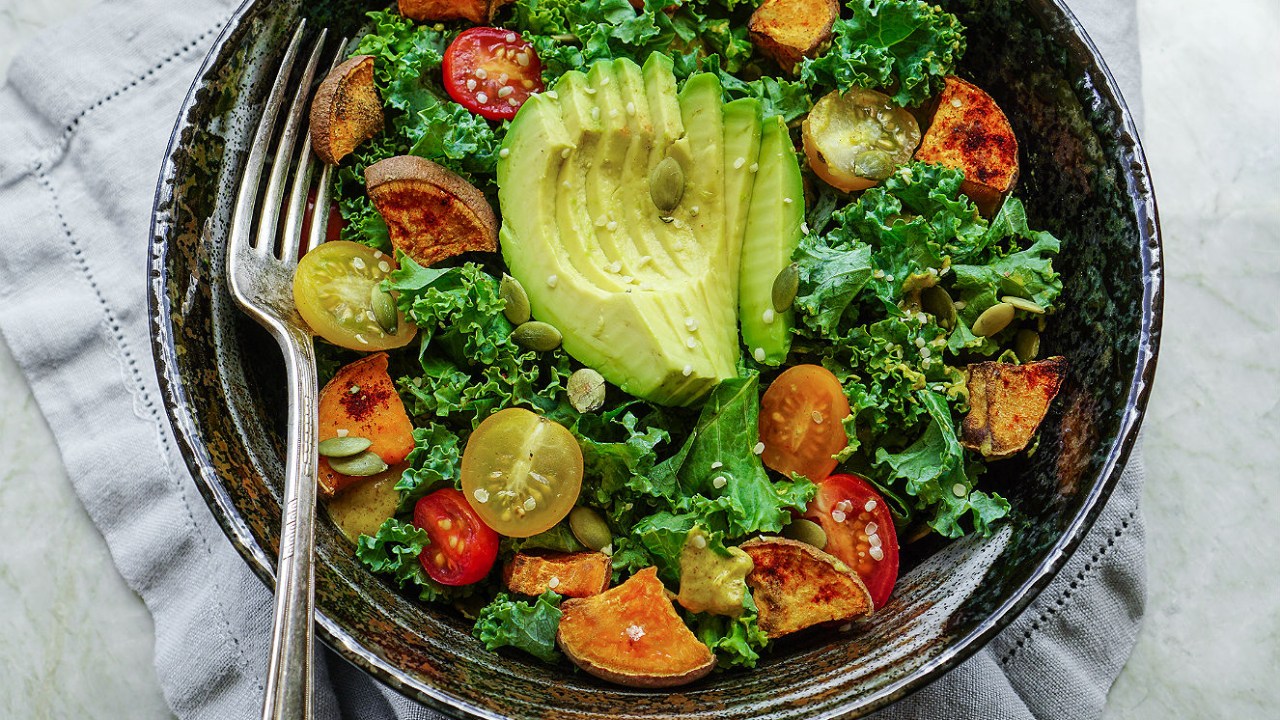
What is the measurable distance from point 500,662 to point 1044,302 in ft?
5.05

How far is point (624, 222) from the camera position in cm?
248

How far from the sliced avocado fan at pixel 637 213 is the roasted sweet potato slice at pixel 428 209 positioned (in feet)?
0.23

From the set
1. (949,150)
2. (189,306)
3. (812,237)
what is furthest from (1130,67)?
(189,306)

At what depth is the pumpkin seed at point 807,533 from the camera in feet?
7.60

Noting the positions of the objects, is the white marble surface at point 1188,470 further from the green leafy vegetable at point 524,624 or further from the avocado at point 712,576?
the avocado at point 712,576

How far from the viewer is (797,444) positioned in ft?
7.82

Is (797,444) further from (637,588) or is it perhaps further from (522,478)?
(522,478)

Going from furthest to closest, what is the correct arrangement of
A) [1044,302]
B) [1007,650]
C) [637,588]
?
[1007,650]
[1044,302]
[637,588]

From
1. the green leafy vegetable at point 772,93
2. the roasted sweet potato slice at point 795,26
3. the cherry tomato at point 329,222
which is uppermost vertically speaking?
the roasted sweet potato slice at point 795,26

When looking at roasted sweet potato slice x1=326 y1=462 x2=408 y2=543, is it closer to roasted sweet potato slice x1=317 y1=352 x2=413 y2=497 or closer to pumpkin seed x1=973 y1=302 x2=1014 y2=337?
roasted sweet potato slice x1=317 y1=352 x2=413 y2=497

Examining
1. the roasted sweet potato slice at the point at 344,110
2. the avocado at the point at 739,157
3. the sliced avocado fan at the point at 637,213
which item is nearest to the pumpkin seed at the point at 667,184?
the sliced avocado fan at the point at 637,213

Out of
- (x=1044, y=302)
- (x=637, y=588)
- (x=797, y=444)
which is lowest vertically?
(x=637, y=588)

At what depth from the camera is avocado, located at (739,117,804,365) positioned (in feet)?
7.94

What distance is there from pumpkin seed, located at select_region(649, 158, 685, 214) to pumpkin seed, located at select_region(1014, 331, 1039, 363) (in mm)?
909
